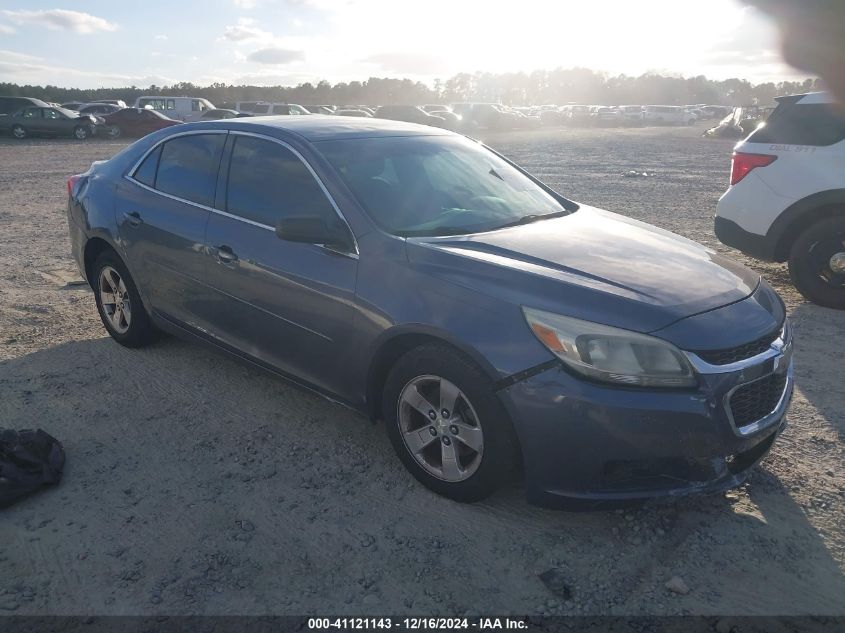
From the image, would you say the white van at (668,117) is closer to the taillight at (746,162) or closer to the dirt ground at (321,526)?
the taillight at (746,162)

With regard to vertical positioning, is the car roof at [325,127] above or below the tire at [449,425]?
above

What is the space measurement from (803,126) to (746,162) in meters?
0.54

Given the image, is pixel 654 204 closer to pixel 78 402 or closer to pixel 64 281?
pixel 64 281

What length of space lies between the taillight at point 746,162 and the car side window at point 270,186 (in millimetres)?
4451

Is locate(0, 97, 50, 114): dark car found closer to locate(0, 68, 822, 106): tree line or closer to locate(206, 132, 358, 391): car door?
locate(206, 132, 358, 391): car door

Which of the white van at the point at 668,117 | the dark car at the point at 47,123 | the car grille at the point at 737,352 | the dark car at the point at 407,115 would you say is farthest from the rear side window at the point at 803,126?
the white van at the point at 668,117

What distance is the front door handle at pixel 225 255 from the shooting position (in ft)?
13.1

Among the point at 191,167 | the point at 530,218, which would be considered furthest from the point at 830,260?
the point at 191,167

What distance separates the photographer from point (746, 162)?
642 centimetres

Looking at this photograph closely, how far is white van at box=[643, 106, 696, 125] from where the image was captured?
60.4 metres

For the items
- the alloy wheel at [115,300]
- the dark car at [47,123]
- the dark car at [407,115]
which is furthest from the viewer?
the dark car at [407,115]

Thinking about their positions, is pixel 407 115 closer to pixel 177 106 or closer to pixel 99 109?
pixel 177 106

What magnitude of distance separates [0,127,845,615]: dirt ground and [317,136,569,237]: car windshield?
4.13ft

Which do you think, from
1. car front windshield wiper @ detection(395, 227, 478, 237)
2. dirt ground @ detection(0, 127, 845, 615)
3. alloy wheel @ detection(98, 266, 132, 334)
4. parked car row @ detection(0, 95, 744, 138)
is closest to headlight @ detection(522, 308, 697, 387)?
dirt ground @ detection(0, 127, 845, 615)
